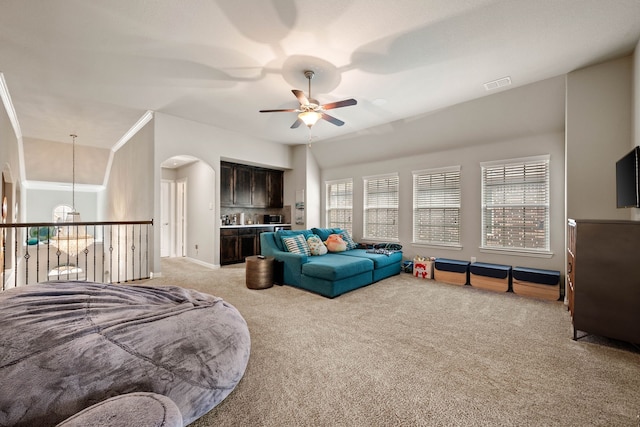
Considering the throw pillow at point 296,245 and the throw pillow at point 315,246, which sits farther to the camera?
the throw pillow at point 315,246

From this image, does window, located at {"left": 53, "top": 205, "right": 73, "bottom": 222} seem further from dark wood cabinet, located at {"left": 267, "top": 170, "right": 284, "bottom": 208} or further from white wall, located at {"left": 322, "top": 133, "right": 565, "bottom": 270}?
white wall, located at {"left": 322, "top": 133, "right": 565, "bottom": 270}

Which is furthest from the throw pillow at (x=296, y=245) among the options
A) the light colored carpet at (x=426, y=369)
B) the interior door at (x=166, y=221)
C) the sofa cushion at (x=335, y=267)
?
the interior door at (x=166, y=221)

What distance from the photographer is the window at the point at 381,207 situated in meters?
5.91

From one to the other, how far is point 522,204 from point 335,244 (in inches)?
125

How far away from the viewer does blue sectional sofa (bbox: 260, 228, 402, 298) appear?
12.2 feet

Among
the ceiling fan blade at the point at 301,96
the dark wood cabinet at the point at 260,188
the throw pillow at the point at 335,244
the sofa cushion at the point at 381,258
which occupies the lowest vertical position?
the sofa cushion at the point at 381,258

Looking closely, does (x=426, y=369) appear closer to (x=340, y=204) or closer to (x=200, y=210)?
(x=340, y=204)

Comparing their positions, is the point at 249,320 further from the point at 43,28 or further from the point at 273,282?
the point at 43,28

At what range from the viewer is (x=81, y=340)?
143 centimetres

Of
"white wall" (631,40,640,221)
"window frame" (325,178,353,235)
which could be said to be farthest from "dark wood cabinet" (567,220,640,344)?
"window frame" (325,178,353,235)

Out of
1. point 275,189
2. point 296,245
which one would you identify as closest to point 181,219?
point 275,189

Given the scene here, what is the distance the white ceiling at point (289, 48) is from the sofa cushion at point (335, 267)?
2.54 metres

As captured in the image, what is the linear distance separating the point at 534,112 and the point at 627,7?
1.66 metres

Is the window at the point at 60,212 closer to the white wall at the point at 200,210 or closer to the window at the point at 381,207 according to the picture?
the white wall at the point at 200,210
